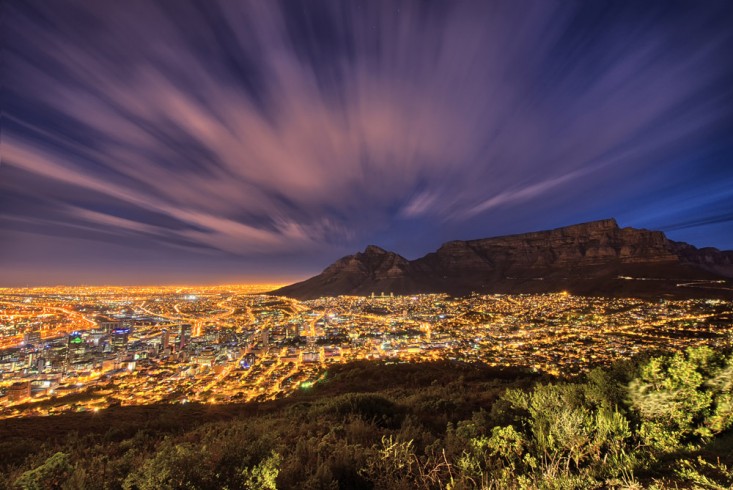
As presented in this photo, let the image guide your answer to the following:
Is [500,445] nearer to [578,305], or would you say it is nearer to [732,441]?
[732,441]

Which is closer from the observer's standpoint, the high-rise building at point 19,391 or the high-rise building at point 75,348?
the high-rise building at point 19,391

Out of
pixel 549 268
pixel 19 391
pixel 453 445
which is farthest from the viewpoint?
pixel 549 268

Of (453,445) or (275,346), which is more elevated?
(453,445)

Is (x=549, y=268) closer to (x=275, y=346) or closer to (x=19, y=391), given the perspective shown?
(x=275, y=346)

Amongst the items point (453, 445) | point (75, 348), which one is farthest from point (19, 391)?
point (453, 445)

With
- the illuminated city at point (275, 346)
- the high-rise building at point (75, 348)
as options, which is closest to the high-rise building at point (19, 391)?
the illuminated city at point (275, 346)

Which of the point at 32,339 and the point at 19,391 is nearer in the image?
the point at 19,391

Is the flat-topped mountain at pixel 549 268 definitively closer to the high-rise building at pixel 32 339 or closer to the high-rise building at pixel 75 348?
the high-rise building at pixel 32 339
